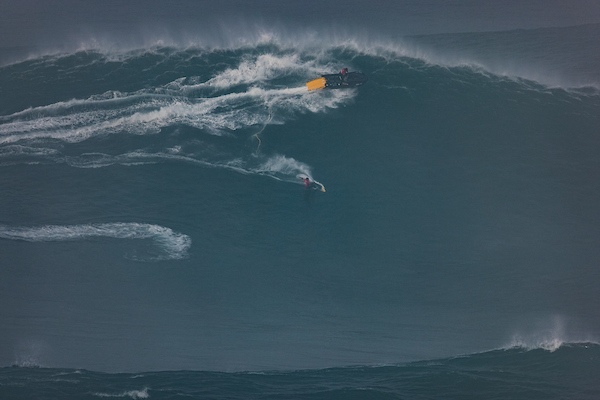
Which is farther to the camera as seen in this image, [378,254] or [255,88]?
[255,88]

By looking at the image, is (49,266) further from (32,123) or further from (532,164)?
(532,164)

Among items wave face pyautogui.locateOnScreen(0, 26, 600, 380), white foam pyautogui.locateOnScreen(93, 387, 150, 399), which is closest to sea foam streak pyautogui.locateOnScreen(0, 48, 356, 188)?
wave face pyautogui.locateOnScreen(0, 26, 600, 380)

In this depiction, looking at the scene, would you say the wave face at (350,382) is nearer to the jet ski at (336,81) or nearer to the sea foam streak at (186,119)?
the sea foam streak at (186,119)

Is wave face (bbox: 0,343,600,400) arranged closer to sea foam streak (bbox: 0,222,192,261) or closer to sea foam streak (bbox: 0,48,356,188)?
sea foam streak (bbox: 0,222,192,261)

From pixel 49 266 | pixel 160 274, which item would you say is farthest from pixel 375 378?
pixel 49 266

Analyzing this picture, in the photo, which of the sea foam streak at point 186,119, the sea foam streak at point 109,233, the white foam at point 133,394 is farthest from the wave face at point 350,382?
the sea foam streak at point 186,119
